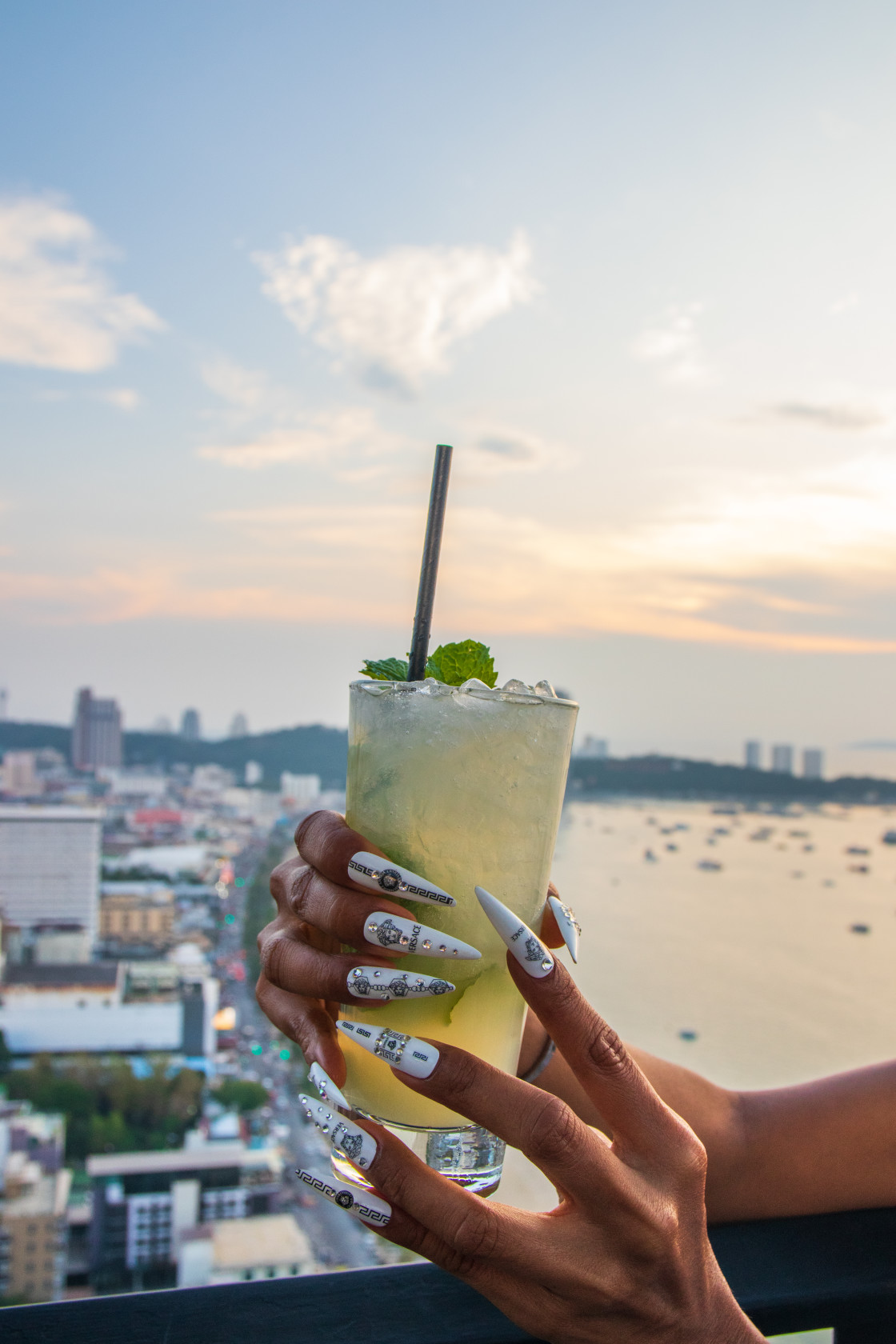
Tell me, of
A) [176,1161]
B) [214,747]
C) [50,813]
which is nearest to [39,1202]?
[176,1161]

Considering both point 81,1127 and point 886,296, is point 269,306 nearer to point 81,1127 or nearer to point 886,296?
point 886,296

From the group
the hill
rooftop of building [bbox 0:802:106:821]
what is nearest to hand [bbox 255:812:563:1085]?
the hill

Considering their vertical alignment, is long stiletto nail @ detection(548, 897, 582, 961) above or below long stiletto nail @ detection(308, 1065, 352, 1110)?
above

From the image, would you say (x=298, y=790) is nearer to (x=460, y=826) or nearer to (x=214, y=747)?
(x=214, y=747)

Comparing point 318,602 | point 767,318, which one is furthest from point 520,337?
point 318,602

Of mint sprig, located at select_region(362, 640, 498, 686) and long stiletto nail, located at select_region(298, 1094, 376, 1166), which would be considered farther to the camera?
mint sprig, located at select_region(362, 640, 498, 686)

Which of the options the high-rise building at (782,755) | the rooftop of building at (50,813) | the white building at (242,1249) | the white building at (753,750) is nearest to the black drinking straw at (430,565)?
the white building at (242,1249)

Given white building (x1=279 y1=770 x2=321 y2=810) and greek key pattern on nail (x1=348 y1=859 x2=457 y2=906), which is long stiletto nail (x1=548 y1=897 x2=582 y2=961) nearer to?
greek key pattern on nail (x1=348 y1=859 x2=457 y2=906)

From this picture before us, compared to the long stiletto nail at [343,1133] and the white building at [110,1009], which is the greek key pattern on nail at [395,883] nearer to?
the long stiletto nail at [343,1133]
